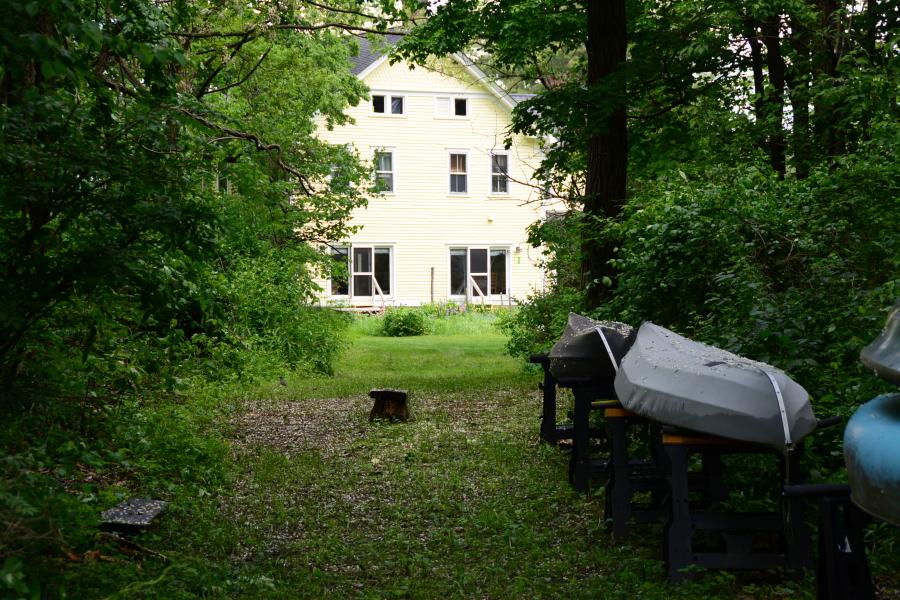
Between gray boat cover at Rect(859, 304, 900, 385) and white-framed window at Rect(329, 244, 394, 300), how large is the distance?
100 ft

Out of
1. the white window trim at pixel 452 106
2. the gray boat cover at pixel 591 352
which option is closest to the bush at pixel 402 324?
the white window trim at pixel 452 106

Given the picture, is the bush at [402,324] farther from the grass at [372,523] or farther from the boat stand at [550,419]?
the boat stand at [550,419]

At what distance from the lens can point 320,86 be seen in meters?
23.3

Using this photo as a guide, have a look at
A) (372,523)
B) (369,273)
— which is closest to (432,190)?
(369,273)

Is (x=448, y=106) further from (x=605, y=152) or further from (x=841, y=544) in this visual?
(x=841, y=544)

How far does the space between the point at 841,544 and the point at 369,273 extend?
30728 mm

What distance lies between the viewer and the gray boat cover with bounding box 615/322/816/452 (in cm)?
523

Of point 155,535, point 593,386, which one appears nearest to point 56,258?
point 155,535

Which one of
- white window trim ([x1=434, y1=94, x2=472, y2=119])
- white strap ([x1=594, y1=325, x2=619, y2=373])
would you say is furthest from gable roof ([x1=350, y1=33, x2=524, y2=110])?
white strap ([x1=594, y1=325, x2=619, y2=373])

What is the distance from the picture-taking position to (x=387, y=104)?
34.3 meters

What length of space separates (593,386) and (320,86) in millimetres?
16471

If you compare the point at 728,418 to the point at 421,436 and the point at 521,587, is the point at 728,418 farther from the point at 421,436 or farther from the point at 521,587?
the point at 421,436

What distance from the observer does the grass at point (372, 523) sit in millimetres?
5492

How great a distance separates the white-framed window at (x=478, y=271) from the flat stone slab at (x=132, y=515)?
91.5 ft
